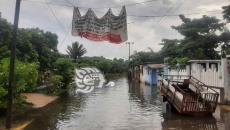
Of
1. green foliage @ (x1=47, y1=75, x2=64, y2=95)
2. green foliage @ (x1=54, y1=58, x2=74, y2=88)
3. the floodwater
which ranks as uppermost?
green foliage @ (x1=54, y1=58, x2=74, y2=88)

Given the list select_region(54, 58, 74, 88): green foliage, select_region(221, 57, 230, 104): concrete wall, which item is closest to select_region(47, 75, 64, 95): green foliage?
select_region(54, 58, 74, 88): green foliage

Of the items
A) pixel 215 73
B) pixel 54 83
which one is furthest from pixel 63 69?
pixel 215 73

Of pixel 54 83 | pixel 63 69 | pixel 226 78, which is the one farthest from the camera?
pixel 63 69

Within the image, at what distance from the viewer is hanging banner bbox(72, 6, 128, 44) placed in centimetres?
1817

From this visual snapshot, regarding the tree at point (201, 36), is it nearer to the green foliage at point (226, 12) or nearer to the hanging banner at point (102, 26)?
the green foliage at point (226, 12)

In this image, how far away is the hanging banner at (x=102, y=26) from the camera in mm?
18172

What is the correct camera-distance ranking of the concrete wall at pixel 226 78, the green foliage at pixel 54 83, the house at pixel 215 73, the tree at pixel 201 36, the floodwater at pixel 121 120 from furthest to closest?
the tree at pixel 201 36, the green foliage at pixel 54 83, the house at pixel 215 73, the concrete wall at pixel 226 78, the floodwater at pixel 121 120

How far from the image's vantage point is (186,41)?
38188 mm

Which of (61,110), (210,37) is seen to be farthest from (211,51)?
(61,110)

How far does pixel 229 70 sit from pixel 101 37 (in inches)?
339

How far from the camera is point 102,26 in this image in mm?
18359

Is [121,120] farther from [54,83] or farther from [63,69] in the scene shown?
[63,69]

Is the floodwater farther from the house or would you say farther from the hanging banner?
the hanging banner

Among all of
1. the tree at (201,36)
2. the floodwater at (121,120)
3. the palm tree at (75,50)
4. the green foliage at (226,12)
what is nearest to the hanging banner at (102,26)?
the floodwater at (121,120)
